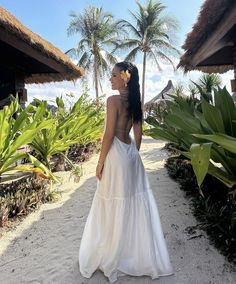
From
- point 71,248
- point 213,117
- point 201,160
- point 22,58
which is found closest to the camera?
point 201,160

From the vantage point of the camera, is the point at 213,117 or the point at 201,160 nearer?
the point at 201,160

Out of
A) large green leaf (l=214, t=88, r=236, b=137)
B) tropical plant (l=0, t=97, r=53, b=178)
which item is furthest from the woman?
tropical plant (l=0, t=97, r=53, b=178)

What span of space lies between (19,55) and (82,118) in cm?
192

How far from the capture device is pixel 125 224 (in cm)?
253

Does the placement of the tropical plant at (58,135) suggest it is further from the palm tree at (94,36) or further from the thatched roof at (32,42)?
the palm tree at (94,36)

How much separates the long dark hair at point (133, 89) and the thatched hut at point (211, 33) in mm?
1777

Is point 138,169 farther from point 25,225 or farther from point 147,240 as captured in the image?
point 25,225

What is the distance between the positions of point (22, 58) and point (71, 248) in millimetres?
5036

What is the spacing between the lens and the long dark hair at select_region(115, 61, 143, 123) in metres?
2.51

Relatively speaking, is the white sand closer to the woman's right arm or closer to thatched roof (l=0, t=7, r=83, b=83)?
the woman's right arm

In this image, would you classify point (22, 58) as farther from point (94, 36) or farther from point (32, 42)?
point (94, 36)

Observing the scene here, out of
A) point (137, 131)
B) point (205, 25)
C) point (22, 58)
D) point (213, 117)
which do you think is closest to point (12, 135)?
point (137, 131)

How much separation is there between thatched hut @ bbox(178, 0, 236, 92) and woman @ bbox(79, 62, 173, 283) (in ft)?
6.30

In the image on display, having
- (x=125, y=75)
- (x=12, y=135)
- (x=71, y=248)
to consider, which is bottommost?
(x=71, y=248)
